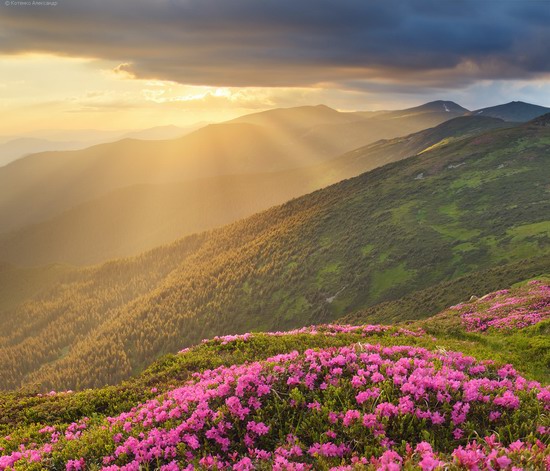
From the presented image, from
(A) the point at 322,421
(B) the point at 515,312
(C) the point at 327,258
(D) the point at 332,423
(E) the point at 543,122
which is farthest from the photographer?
(E) the point at 543,122

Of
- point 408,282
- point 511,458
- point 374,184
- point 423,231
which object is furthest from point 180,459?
point 374,184

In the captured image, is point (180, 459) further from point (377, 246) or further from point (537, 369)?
point (377, 246)

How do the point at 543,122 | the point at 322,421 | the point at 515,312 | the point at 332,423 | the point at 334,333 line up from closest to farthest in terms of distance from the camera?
the point at 332,423 < the point at 322,421 < the point at 334,333 < the point at 515,312 < the point at 543,122

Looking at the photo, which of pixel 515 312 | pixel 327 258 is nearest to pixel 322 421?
pixel 515 312

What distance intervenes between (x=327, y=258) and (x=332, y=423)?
311 feet

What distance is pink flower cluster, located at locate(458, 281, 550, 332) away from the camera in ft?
73.5

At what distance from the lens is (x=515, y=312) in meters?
25.8

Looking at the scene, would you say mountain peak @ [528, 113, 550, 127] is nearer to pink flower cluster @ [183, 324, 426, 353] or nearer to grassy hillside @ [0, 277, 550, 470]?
pink flower cluster @ [183, 324, 426, 353]

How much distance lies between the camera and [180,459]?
25.5 feet

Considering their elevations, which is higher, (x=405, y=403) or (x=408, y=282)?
(x=405, y=403)

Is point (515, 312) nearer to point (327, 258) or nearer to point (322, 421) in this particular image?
point (322, 421)

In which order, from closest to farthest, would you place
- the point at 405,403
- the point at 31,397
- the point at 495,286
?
the point at 405,403 → the point at 31,397 → the point at 495,286

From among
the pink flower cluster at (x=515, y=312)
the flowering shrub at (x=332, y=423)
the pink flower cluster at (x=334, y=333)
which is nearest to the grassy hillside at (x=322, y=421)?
the flowering shrub at (x=332, y=423)

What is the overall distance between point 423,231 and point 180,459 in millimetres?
94096
